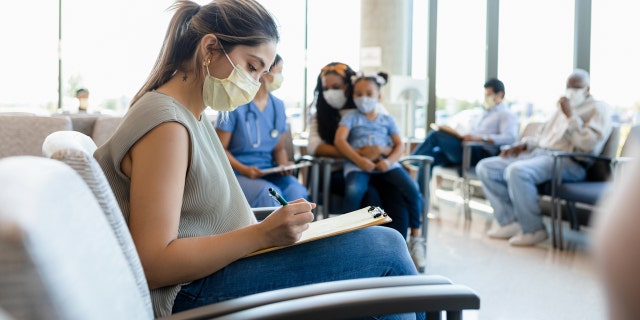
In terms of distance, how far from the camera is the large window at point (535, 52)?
6535 mm

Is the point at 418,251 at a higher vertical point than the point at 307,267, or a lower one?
lower

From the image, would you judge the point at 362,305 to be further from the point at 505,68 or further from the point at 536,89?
the point at 505,68

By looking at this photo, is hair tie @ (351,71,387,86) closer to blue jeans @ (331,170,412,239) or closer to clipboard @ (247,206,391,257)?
blue jeans @ (331,170,412,239)

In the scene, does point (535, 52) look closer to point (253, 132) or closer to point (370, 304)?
point (253, 132)

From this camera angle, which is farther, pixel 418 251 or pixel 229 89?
pixel 418 251

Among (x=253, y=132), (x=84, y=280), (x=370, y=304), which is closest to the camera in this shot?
(x=84, y=280)

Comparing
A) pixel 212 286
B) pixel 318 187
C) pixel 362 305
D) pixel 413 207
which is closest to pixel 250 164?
pixel 318 187

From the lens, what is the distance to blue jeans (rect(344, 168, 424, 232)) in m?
3.81

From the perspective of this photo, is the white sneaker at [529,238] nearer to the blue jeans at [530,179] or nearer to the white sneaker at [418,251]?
the blue jeans at [530,179]

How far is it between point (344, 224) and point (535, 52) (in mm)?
6065

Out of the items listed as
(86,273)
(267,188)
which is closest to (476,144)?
(267,188)

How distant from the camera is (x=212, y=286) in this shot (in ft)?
4.37

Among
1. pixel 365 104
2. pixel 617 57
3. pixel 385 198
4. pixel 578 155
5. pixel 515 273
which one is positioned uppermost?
pixel 617 57

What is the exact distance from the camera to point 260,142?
3.53m
